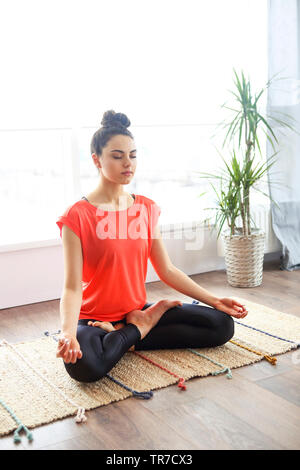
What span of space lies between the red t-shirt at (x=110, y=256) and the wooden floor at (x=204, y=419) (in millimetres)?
449

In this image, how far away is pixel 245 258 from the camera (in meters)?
3.46

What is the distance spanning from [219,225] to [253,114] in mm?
795

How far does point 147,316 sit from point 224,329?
34 centimetres

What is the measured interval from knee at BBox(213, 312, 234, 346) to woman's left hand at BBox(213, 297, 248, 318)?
0.03m

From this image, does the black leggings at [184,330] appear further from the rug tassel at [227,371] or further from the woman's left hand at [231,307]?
the rug tassel at [227,371]

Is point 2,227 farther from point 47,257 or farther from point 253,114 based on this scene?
point 253,114

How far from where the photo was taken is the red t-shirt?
223cm

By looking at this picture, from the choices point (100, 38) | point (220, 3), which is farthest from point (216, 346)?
point (220, 3)

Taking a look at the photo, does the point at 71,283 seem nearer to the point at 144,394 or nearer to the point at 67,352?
the point at 67,352

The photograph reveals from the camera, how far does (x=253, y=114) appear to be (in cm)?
351

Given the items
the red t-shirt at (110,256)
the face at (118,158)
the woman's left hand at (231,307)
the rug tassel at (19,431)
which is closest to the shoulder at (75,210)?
the red t-shirt at (110,256)

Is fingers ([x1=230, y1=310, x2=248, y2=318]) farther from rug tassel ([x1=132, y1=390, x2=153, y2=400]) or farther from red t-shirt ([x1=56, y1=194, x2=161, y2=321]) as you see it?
rug tassel ([x1=132, y1=390, x2=153, y2=400])

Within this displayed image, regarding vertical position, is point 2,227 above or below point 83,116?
below

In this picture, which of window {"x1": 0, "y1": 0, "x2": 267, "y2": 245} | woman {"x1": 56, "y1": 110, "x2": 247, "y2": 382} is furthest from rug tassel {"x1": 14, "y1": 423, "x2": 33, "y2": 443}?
window {"x1": 0, "y1": 0, "x2": 267, "y2": 245}
